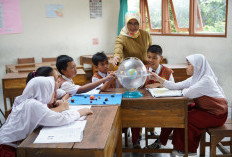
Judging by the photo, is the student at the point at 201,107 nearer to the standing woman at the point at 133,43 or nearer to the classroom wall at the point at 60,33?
the standing woman at the point at 133,43

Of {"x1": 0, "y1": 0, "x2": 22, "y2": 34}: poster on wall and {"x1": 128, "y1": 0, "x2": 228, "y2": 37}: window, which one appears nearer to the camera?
{"x1": 128, "y1": 0, "x2": 228, "y2": 37}: window

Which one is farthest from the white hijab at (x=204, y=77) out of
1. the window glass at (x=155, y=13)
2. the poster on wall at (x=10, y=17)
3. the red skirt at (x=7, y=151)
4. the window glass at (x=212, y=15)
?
the poster on wall at (x=10, y=17)

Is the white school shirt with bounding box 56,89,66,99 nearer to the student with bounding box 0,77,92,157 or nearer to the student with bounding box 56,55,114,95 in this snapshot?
the student with bounding box 56,55,114,95

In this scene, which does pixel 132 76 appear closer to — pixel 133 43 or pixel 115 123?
pixel 115 123

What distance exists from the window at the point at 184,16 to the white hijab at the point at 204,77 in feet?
6.68

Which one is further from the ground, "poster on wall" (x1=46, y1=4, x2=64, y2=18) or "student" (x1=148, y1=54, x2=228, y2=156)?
"poster on wall" (x1=46, y1=4, x2=64, y2=18)

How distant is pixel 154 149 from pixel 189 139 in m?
0.35

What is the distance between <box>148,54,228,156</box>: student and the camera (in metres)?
2.49

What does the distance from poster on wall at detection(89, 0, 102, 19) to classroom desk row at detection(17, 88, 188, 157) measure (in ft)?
14.6

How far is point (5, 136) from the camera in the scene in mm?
1743

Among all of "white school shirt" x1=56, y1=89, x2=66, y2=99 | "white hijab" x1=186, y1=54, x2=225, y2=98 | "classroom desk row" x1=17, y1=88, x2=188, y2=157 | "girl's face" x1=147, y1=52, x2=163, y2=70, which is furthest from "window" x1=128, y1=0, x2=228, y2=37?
"white school shirt" x1=56, y1=89, x2=66, y2=99

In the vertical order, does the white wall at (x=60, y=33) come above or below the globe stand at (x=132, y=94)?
above

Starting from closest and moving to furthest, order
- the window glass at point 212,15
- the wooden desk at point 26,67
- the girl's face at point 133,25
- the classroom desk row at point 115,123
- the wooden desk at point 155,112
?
1. the classroom desk row at point 115,123
2. the wooden desk at point 155,112
3. the girl's face at point 133,25
4. the window glass at point 212,15
5. the wooden desk at point 26,67

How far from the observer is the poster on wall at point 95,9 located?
22.4ft
